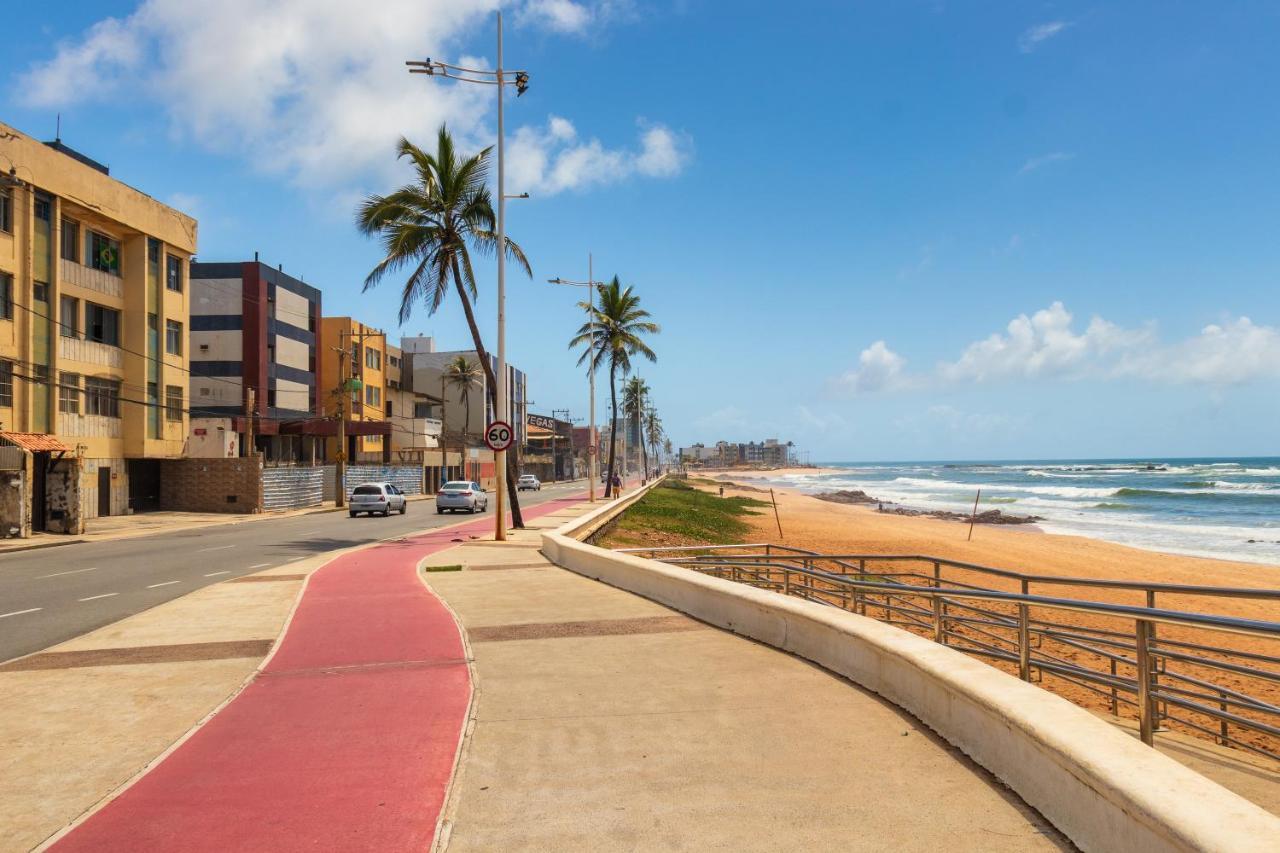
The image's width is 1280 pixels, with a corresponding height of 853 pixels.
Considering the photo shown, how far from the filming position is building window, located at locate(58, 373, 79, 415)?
112ft

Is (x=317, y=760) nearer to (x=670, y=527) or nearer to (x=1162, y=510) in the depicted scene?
(x=670, y=527)

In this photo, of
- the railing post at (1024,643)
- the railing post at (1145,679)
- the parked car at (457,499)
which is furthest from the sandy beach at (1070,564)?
the parked car at (457,499)

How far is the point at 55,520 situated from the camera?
28562 millimetres

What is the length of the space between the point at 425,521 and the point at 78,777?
95.6 ft

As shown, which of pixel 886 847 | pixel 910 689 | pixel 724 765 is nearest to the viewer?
pixel 886 847

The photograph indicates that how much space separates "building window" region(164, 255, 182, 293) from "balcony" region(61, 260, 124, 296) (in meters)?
2.71

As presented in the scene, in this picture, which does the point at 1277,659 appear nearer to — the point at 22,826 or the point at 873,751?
the point at 873,751

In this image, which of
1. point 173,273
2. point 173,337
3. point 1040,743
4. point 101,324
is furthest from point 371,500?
point 1040,743

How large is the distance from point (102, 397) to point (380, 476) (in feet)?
78.1

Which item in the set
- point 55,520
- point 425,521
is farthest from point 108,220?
point 425,521

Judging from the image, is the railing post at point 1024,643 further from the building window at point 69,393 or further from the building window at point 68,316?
the building window at point 68,316

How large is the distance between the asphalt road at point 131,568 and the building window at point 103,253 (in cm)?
1332

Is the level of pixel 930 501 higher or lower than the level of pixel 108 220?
lower

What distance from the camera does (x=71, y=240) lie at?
35656 mm
